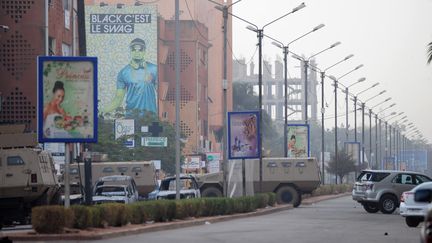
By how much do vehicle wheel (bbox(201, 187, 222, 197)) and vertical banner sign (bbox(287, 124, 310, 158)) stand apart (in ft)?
64.0

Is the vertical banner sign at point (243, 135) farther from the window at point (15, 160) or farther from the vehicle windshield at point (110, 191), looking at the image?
the window at point (15, 160)

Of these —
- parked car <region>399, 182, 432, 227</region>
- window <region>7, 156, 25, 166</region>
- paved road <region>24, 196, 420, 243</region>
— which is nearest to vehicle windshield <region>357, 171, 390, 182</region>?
paved road <region>24, 196, 420, 243</region>

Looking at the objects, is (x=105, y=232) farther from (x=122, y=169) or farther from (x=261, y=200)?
(x=122, y=169)

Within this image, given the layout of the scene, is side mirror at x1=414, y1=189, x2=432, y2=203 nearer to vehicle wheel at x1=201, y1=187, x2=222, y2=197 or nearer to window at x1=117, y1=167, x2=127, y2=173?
vehicle wheel at x1=201, y1=187, x2=222, y2=197

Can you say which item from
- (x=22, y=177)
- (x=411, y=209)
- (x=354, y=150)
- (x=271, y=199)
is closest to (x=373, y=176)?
(x=271, y=199)

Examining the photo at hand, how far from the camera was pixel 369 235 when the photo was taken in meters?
27.8

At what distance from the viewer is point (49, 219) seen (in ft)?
85.4

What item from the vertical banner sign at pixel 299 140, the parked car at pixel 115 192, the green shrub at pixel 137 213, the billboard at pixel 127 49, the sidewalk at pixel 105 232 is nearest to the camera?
the sidewalk at pixel 105 232

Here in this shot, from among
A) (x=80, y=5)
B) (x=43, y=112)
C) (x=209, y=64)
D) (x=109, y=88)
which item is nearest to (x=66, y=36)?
(x=80, y=5)

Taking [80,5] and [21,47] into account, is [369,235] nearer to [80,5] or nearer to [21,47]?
[80,5]

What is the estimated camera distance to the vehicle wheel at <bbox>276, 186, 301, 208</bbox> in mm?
55406

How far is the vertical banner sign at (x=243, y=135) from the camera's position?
47.2 metres

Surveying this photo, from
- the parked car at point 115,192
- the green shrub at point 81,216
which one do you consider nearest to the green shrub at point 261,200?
the parked car at point 115,192

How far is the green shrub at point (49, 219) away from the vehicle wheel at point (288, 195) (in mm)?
30175
